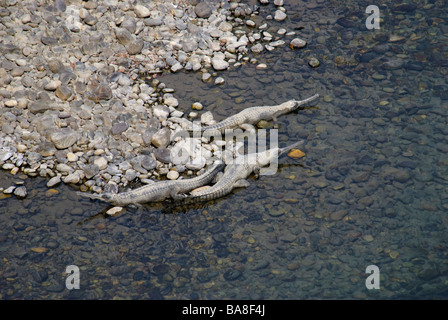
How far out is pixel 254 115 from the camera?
44.6ft

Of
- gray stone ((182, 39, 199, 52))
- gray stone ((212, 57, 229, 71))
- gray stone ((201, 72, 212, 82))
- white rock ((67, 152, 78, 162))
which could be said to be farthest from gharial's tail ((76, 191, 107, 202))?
gray stone ((182, 39, 199, 52))

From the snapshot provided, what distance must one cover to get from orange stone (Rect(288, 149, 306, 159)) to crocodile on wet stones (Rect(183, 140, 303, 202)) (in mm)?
96

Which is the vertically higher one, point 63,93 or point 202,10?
point 202,10

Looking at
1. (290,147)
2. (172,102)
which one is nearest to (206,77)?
(172,102)

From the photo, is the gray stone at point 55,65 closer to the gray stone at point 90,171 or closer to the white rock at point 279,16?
the gray stone at point 90,171

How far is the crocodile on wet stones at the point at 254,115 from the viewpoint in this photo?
13367mm

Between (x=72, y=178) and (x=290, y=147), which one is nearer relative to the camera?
(x=72, y=178)

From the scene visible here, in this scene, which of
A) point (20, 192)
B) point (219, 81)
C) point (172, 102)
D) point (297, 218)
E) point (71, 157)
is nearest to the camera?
point (297, 218)

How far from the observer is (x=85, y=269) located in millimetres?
10914

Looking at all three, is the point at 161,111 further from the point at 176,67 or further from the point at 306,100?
the point at 306,100

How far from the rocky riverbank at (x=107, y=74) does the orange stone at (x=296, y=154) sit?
6.09 ft

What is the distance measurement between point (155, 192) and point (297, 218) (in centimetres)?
303

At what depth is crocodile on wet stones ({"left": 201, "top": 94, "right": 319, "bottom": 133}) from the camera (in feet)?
43.9

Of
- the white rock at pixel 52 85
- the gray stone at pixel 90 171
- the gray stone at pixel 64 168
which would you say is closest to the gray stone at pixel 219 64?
the white rock at pixel 52 85
